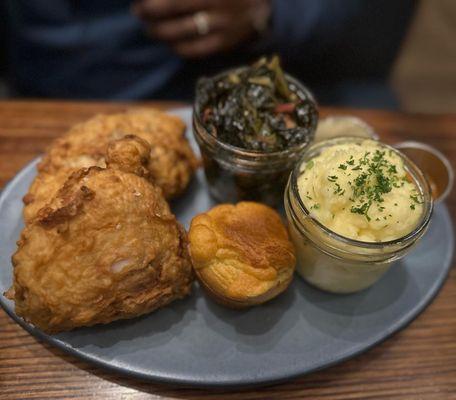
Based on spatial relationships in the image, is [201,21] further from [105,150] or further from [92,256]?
[92,256]

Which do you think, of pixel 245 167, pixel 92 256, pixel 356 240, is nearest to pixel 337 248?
pixel 356 240

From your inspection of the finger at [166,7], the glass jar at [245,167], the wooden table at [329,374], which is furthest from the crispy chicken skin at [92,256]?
the finger at [166,7]

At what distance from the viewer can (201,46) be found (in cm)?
321

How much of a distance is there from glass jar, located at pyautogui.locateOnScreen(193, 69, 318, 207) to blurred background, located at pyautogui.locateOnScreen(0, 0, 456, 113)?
1149 mm

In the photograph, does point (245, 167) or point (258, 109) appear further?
point (258, 109)

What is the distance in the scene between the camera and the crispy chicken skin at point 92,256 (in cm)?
165

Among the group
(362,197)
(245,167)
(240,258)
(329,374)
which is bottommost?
(329,374)

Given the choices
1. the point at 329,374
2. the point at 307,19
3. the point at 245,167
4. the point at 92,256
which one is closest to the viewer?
the point at 92,256

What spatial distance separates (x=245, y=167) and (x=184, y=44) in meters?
1.49

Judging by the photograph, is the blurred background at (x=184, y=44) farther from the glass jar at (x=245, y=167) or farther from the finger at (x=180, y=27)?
the glass jar at (x=245, y=167)

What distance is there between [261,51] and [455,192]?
1664 mm

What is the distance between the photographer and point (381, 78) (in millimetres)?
3844

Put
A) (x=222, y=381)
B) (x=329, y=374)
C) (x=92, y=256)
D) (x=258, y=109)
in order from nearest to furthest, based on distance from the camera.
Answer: (x=92, y=256) → (x=222, y=381) → (x=329, y=374) → (x=258, y=109)

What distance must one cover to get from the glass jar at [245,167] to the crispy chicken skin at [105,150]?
0.15 m
